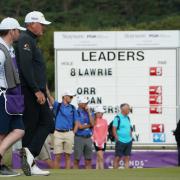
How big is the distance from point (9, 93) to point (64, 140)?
9.82 meters

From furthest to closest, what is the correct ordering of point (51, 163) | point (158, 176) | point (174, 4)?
point (174, 4) < point (51, 163) < point (158, 176)

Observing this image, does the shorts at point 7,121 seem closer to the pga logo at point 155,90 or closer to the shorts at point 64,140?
the shorts at point 64,140

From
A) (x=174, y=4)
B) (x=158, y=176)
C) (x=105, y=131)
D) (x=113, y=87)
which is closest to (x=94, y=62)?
(x=113, y=87)

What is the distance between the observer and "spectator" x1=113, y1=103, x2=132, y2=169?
2034cm

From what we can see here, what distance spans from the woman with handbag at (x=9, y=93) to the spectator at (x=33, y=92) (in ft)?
0.66

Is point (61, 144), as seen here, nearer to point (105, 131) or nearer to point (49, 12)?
point (105, 131)

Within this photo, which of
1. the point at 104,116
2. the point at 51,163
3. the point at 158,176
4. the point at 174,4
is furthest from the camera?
the point at 174,4

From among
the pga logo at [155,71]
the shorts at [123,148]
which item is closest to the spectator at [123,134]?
the shorts at [123,148]

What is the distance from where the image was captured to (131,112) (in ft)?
73.7

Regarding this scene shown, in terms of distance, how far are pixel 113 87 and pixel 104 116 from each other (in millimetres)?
850

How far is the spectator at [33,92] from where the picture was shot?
1064 cm

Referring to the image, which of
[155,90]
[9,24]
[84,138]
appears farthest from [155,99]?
[9,24]

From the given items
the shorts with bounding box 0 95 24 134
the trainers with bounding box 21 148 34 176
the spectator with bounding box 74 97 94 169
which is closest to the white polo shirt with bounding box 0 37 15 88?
the shorts with bounding box 0 95 24 134

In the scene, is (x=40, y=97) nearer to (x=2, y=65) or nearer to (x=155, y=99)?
(x=2, y=65)
